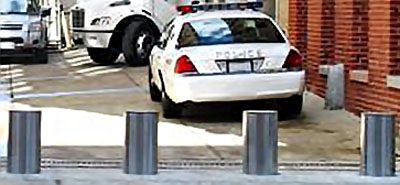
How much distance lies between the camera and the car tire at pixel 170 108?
13.3 m

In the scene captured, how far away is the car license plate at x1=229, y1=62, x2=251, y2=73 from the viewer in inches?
488

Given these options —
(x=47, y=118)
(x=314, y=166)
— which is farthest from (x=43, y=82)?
(x=314, y=166)

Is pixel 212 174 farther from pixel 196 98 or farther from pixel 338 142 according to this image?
pixel 196 98

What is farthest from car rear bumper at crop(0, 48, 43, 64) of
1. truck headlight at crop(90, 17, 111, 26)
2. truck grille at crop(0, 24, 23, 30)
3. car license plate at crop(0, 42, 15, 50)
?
truck headlight at crop(90, 17, 111, 26)

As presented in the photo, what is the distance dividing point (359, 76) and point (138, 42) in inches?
391

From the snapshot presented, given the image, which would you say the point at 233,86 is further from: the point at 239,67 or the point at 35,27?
the point at 35,27

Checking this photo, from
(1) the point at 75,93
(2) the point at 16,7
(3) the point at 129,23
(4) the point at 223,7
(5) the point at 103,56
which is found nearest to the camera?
(4) the point at 223,7

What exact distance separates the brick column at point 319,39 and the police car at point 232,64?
1847 mm

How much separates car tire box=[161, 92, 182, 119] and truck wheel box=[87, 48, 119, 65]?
392 inches

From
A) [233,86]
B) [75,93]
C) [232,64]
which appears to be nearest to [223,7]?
[232,64]

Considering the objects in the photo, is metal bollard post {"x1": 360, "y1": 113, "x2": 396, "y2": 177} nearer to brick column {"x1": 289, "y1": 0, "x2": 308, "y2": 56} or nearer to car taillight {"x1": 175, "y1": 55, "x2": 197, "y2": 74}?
car taillight {"x1": 175, "y1": 55, "x2": 197, "y2": 74}

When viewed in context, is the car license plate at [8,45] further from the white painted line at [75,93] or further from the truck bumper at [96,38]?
the white painted line at [75,93]

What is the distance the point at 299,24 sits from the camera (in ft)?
55.3

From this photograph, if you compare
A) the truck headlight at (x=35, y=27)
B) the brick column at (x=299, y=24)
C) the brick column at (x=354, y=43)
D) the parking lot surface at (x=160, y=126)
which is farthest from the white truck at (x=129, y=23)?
the brick column at (x=354, y=43)
